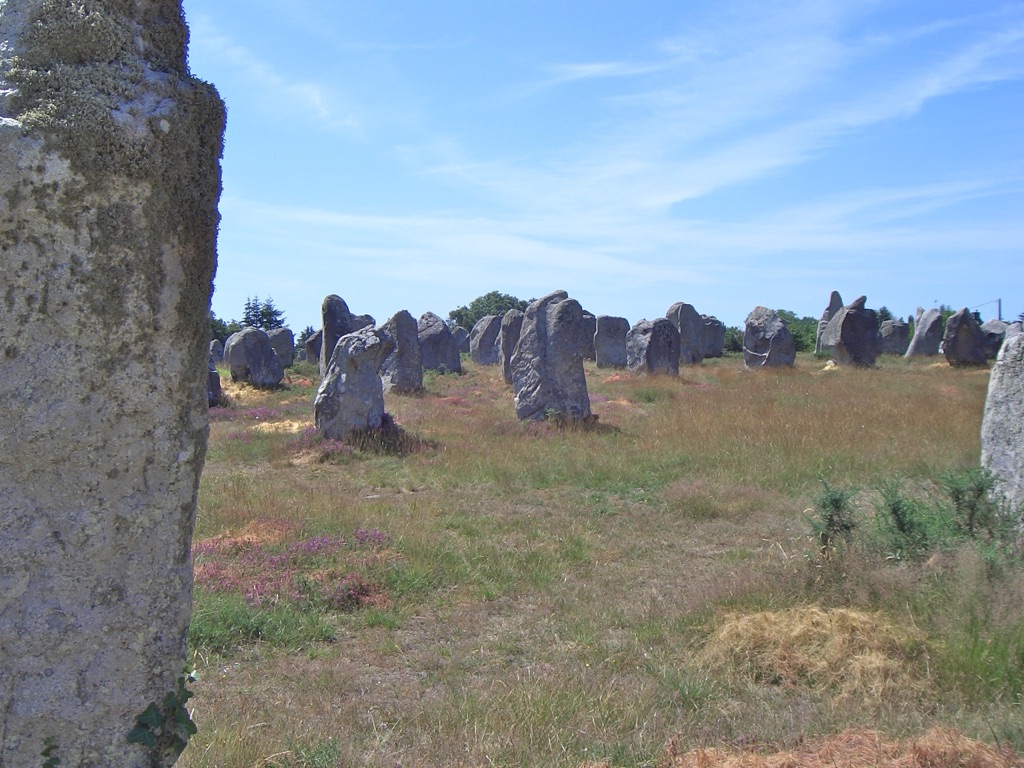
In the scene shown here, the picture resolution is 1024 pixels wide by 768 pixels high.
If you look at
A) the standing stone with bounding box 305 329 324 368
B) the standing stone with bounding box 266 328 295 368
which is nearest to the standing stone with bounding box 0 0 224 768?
the standing stone with bounding box 305 329 324 368

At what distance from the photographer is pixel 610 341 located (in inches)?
1271

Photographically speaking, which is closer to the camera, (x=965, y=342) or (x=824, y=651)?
(x=824, y=651)

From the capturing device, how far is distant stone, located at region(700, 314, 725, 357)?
40.5 meters

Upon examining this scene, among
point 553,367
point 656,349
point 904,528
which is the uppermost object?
point 656,349

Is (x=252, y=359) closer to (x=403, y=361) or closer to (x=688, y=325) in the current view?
(x=403, y=361)

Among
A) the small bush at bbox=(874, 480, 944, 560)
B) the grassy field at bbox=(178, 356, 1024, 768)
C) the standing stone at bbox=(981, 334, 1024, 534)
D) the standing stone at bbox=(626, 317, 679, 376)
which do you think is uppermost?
the standing stone at bbox=(626, 317, 679, 376)

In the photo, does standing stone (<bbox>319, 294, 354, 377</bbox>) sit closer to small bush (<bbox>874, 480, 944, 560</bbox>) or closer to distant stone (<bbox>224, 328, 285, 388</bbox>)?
distant stone (<bbox>224, 328, 285, 388</bbox>)

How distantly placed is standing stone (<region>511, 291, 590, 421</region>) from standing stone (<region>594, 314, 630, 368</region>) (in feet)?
50.7

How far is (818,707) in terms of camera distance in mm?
4367

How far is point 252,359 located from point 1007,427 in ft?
71.5

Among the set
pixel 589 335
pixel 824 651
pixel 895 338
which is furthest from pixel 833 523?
pixel 895 338

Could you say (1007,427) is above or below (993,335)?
below

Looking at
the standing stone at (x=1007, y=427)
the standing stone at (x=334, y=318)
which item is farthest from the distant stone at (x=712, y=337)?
the standing stone at (x=1007, y=427)

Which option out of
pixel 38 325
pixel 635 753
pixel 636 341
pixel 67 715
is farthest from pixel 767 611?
pixel 636 341
